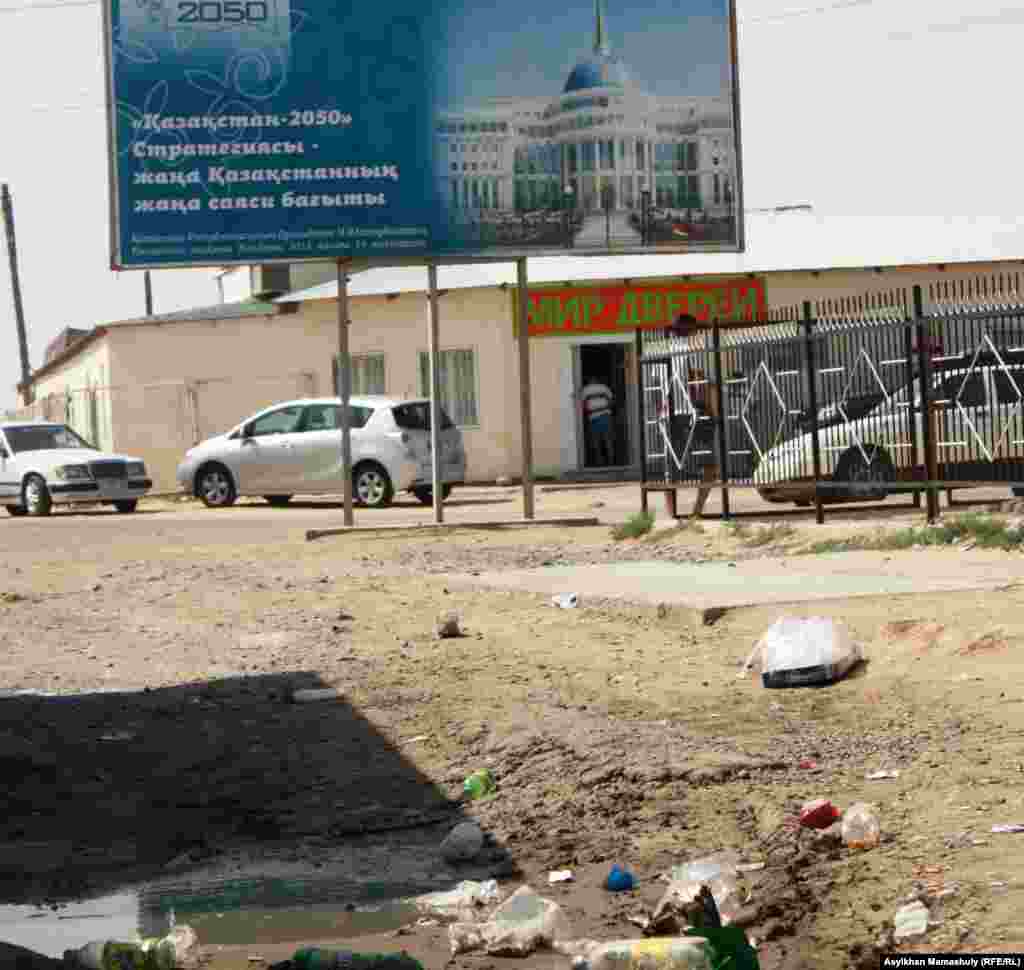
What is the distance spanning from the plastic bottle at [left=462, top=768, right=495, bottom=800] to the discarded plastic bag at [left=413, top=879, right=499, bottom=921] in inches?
59.2

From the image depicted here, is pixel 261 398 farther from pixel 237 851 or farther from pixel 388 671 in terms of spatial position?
pixel 237 851

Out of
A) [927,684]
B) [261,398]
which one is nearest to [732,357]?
[927,684]

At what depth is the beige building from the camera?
3788cm

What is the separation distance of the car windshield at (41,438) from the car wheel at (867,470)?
17118 mm

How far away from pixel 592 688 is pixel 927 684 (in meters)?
1.68

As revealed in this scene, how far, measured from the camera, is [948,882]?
6.25 m

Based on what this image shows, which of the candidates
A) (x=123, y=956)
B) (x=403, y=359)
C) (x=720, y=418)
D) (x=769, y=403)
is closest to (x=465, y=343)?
(x=403, y=359)

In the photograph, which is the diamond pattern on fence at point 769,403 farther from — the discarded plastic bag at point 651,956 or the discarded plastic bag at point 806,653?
the discarded plastic bag at point 651,956

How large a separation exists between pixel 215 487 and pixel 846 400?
1550cm

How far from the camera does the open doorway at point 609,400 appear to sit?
38.2m

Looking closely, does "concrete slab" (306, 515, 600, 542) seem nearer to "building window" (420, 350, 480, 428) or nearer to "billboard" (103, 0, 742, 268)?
"billboard" (103, 0, 742, 268)

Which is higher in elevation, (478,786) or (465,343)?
(465,343)

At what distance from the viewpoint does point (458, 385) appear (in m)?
38.7

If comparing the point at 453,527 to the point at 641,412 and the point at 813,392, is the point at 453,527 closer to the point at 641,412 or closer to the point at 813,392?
the point at 641,412
